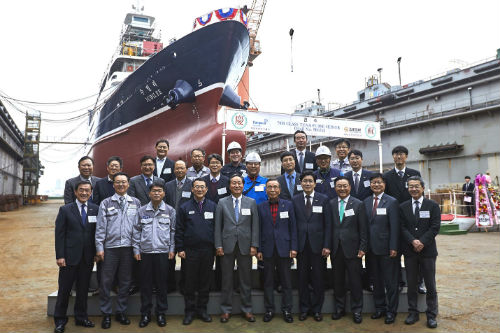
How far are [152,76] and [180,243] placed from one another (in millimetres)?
9677

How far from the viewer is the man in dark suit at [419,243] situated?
3.59 m

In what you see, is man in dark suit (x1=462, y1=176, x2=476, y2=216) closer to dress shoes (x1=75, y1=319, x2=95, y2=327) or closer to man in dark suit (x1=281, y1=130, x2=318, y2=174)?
man in dark suit (x1=281, y1=130, x2=318, y2=174)

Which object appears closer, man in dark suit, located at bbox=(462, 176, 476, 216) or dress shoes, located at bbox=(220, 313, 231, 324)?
dress shoes, located at bbox=(220, 313, 231, 324)

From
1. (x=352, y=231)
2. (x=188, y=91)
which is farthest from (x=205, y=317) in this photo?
(x=188, y=91)

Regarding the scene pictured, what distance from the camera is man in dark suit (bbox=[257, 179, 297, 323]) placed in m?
3.80

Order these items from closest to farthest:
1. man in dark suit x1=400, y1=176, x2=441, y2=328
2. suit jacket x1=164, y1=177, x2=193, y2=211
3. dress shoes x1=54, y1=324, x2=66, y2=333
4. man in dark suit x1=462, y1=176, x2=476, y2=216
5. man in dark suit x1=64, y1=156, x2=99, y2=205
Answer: dress shoes x1=54, y1=324, x2=66, y2=333
man in dark suit x1=400, y1=176, x2=441, y2=328
man in dark suit x1=64, y1=156, x2=99, y2=205
suit jacket x1=164, y1=177, x2=193, y2=211
man in dark suit x1=462, y1=176, x2=476, y2=216

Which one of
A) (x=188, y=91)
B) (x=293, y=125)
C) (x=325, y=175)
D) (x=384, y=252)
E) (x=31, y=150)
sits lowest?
(x=384, y=252)

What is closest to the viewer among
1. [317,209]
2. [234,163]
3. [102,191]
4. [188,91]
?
[317,209]

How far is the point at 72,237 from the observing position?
3482mm

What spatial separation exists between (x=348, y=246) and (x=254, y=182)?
4.81 ft

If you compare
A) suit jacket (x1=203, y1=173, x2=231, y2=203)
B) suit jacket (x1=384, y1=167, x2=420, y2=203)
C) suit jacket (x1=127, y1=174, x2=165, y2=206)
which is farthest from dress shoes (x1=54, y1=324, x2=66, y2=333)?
suit jacket (x1=384, y1=167, x2=420, y2=203)

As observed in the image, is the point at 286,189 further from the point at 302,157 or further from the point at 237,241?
the point at 237,241

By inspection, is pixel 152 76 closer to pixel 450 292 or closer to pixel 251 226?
pixel 251 226

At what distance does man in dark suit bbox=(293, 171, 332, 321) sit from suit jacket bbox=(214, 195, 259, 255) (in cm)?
55
